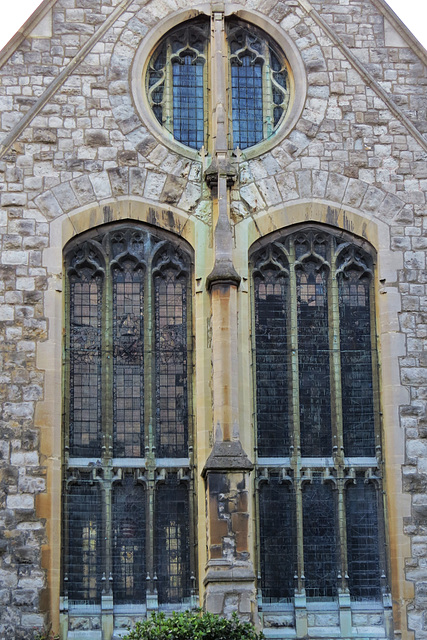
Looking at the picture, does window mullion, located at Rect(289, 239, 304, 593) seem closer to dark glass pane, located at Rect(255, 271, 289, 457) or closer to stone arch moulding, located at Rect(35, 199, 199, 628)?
dark glass pane, located at Rect(255, 271, 289, 457)

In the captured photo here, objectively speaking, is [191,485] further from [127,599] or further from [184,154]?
[184,154]

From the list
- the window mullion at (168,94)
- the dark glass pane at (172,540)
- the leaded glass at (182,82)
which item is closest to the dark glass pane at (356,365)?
the dark glass pane at (172,540)

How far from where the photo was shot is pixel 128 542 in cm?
2097

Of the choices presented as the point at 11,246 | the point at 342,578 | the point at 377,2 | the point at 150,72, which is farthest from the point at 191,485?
the point at 377,2

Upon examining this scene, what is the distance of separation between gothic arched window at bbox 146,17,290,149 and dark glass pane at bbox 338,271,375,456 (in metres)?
2.92

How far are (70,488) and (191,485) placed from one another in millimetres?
1800

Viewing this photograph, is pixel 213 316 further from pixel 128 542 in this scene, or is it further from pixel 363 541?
pixel 363 541

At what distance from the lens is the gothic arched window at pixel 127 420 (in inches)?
821

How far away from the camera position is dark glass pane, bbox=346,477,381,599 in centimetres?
2106

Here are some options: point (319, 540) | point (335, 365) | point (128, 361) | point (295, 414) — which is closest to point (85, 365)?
point (128, 361)

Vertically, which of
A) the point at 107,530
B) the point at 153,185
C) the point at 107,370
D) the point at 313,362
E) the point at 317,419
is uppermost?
the point at 153,185

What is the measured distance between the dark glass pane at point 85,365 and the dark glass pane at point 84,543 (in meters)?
0.66

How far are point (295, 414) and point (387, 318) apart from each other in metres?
2.06

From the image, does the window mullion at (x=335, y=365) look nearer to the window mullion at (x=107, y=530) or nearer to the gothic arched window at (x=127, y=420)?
the gothic arched window at (x=127, y=420)
